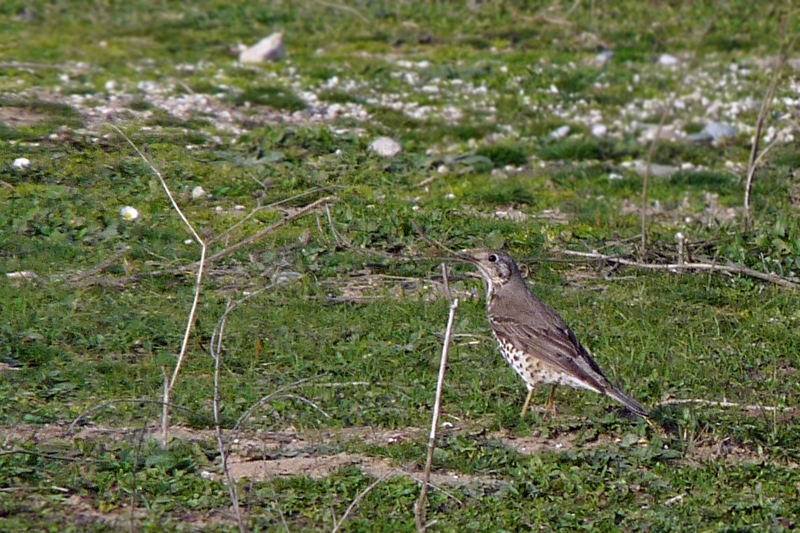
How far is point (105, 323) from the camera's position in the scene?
722 cm

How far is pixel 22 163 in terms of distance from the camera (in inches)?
303

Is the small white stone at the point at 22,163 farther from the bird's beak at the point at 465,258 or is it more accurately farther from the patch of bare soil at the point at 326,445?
the bird's beak at the point at 465,258

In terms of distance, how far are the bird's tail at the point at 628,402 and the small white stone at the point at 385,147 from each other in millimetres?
4889

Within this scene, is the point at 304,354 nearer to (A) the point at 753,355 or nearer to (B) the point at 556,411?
(B) the point at 556,411

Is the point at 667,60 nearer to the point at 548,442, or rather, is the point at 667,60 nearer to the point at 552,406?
the point at 552,406

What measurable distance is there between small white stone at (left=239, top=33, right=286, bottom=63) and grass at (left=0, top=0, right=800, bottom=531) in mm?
1279

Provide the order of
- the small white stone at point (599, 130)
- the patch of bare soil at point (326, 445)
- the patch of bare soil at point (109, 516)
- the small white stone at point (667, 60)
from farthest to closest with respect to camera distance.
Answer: the small white stone at point (667, 60), the small white stone at point (599, 130), the patch of bare soil at point (326, 445), the patch of bare soil at point (109, 516)

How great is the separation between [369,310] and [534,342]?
4.87 ft

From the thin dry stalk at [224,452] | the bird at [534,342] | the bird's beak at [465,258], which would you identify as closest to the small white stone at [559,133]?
the bird's beak at [465,258]

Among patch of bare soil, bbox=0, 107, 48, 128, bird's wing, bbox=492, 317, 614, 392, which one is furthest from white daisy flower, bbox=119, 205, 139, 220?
bird's wing, bbox=492, 317, 614, 392

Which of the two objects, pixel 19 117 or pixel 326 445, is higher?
pixel 19 117

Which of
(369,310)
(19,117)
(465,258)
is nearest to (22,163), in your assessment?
(19,117)

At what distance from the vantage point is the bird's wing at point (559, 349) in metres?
6.32

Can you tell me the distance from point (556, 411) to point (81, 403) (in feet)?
8.56
